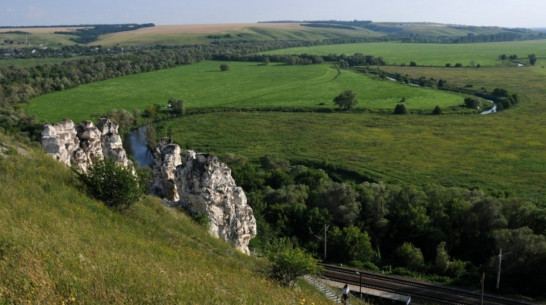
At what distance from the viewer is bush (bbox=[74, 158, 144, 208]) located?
17.2m

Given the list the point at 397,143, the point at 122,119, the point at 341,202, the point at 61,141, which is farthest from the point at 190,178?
the point at 122,119

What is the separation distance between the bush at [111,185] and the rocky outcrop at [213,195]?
814 cm

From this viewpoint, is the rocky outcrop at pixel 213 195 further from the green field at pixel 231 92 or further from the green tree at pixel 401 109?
the green tree at pixel 401 109

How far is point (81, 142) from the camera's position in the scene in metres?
28.4

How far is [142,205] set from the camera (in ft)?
64.0

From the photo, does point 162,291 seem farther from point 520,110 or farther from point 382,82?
point 382,82

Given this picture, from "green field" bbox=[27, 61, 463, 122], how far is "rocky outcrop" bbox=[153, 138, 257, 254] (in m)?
62.6

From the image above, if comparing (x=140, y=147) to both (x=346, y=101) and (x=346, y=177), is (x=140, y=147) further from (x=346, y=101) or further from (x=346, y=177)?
(x=346, y=101)

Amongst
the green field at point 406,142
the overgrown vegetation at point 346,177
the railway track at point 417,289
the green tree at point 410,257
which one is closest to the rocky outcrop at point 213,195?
the overgrown vegetation at point 346,177

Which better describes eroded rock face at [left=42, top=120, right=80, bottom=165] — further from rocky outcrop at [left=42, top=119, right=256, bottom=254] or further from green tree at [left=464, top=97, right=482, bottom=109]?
green tree at [left=464, top=97, right=482, bottom=109]

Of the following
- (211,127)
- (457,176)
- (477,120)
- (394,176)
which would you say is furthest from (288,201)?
(477,120)

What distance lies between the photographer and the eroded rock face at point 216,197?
2658cm

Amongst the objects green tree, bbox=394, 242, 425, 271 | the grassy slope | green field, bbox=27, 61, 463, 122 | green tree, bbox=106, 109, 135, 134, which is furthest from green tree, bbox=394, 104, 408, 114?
the grassy slope

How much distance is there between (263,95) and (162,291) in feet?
355
